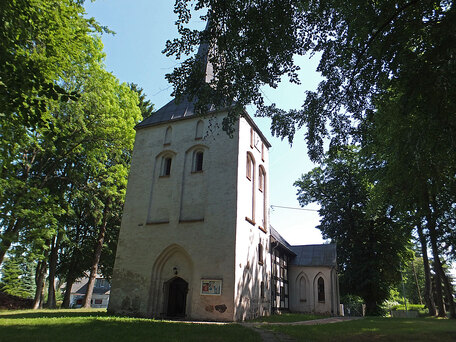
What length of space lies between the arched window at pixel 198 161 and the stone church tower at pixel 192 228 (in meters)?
0.06

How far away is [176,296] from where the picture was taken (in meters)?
16.9

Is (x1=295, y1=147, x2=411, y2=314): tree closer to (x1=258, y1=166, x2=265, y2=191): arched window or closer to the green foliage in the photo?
(x1=258, y1=166, x2=265, y2=191): arched window

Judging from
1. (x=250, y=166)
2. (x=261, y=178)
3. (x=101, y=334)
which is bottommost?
(x=101, y=334)

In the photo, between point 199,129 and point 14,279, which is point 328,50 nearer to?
point 199,129

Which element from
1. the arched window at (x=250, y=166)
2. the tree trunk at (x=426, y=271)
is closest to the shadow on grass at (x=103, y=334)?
the arched window at (x=250, y=166)

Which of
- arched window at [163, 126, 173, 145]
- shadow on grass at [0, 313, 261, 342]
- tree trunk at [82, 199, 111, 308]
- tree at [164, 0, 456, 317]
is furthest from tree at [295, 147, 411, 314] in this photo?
shadow on grass at [0, 313, 261, 342]

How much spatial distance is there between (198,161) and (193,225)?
12.5ft

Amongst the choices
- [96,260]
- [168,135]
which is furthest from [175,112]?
[96,260]

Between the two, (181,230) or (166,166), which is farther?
(166,166)

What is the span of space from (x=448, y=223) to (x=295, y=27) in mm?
17961

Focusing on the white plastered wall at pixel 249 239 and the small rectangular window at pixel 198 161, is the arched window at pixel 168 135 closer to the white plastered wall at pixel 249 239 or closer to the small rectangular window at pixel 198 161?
the small rectangular window at pixel 198 161

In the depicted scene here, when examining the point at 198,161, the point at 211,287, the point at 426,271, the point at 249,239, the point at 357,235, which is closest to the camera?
the point at 211,287

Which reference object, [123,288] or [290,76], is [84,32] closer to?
[290,76]

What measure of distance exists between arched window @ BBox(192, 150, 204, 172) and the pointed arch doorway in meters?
5.81
